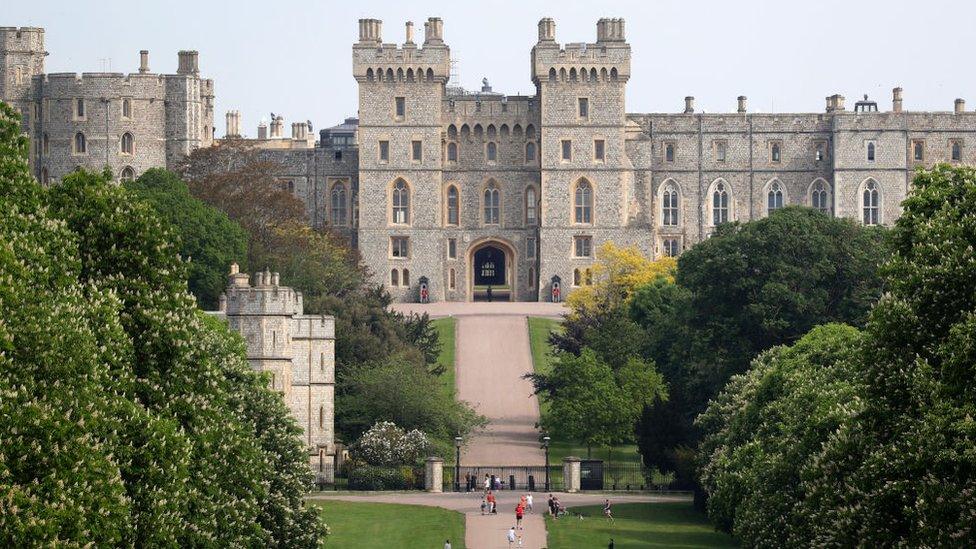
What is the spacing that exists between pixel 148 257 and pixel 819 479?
1104cm

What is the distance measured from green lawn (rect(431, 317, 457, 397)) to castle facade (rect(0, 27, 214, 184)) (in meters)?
14.9

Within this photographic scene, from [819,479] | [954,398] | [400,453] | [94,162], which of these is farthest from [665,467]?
[94,162]

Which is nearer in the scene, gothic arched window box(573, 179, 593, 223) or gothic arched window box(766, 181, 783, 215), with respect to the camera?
gothic arched window box(573, 179, 593, 223)

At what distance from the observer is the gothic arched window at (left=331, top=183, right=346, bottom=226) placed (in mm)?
105375

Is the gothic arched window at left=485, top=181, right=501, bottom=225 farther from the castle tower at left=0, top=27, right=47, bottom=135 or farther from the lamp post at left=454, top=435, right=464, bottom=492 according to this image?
the lamp post at left=454, top=435, right=464, bottom=492

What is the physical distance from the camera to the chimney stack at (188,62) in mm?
100312

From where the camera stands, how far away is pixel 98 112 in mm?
98250

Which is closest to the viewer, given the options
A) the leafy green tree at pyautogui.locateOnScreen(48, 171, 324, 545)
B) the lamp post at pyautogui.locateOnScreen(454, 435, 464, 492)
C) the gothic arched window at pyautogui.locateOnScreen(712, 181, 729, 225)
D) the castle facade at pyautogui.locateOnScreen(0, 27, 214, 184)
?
the leafy green tree at pyautogui.locateOnScreen(48, 171, 324, 545)

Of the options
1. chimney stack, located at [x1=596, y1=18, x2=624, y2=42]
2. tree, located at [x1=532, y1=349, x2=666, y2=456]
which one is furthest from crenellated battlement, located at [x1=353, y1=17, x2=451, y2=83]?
tree, located at [x1=532, y1=349, x2=666, y2=456]

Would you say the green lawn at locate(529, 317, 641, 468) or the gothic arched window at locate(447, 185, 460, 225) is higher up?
the gothic arched window at locate(447, 185, 460, 225)

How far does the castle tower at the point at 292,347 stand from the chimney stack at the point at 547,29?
40145 millimetres

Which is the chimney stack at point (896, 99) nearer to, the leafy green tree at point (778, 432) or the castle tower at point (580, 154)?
the castle tower at point (580, 154)

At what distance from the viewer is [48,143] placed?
323 ft

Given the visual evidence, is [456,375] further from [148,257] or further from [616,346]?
[148,257]
